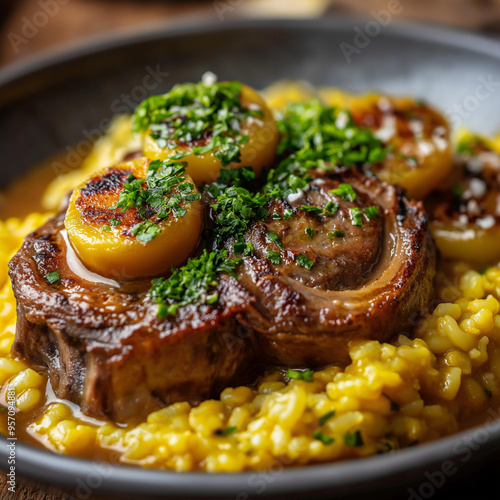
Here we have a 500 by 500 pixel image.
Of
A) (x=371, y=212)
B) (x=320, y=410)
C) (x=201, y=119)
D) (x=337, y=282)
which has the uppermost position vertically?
(x=201, y=119)

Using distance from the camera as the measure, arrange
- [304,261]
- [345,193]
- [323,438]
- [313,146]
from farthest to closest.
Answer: [313,146], [345,193], [304,261], [323,438]

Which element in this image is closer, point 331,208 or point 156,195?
point 156,195

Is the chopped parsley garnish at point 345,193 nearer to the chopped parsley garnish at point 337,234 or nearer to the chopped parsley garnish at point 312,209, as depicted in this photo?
the chopped parsley garnish at point 312,209

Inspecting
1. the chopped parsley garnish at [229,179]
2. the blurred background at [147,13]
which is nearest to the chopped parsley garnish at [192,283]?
the chopped parsley garnish at [229,179]

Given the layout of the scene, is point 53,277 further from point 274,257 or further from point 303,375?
point 303,375

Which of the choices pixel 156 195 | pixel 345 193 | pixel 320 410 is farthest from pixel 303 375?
pixel 156 195

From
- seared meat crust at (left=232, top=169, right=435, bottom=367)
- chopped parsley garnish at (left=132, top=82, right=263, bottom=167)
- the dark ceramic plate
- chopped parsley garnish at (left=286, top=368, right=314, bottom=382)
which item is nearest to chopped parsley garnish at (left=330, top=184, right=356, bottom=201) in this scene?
seared meat crust at (left=232, top=169, right=435, bottom=367)

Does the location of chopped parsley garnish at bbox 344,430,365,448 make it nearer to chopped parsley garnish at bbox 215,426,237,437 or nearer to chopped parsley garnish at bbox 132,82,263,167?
chopped parsley garnish at bbox 215,426,237,437

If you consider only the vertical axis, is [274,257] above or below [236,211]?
below
